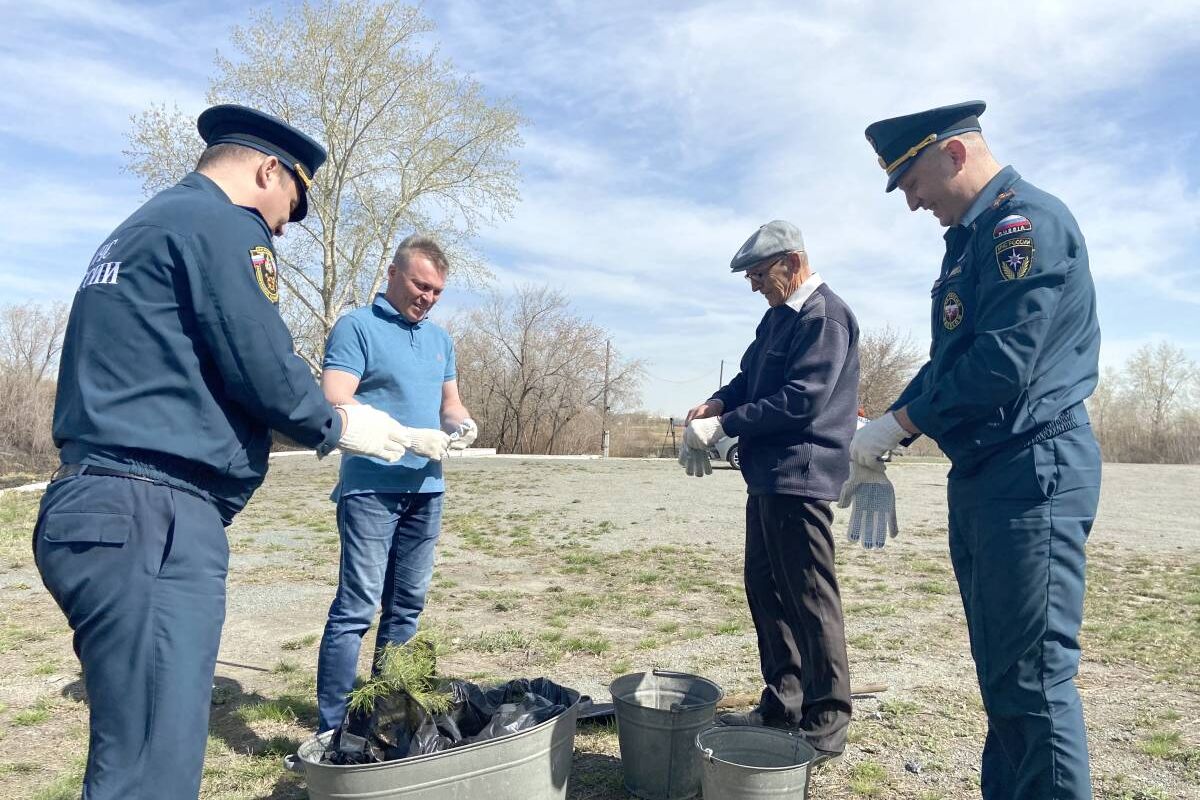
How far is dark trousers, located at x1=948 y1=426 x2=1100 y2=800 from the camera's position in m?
2.23

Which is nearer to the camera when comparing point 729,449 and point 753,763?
point 753,763

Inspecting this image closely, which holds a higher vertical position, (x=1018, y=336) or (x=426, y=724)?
(x=1018, y=336)

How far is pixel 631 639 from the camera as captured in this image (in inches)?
208

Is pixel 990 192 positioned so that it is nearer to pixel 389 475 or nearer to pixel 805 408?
pixel 805 408

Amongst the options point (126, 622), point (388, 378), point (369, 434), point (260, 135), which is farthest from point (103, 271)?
point (388, 378)

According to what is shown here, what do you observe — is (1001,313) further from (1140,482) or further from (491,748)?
(1140,482)

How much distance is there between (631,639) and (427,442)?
8.72 ft

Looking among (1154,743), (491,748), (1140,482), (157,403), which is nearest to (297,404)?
(157,403)

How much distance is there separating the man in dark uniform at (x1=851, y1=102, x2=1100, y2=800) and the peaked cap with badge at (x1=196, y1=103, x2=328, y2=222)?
2.00 meters

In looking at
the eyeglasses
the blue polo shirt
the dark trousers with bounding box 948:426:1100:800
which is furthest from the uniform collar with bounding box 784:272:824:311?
the blue polo shirt

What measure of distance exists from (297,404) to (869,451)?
193 cm

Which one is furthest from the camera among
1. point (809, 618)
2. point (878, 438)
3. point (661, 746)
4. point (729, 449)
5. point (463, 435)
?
point (463, 435)

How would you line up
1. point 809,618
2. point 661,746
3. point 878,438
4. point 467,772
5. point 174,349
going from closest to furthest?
point 174,349 < point 467,772 < point 878,438 < point 661,746 < point 809,618

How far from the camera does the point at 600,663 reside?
478cm
